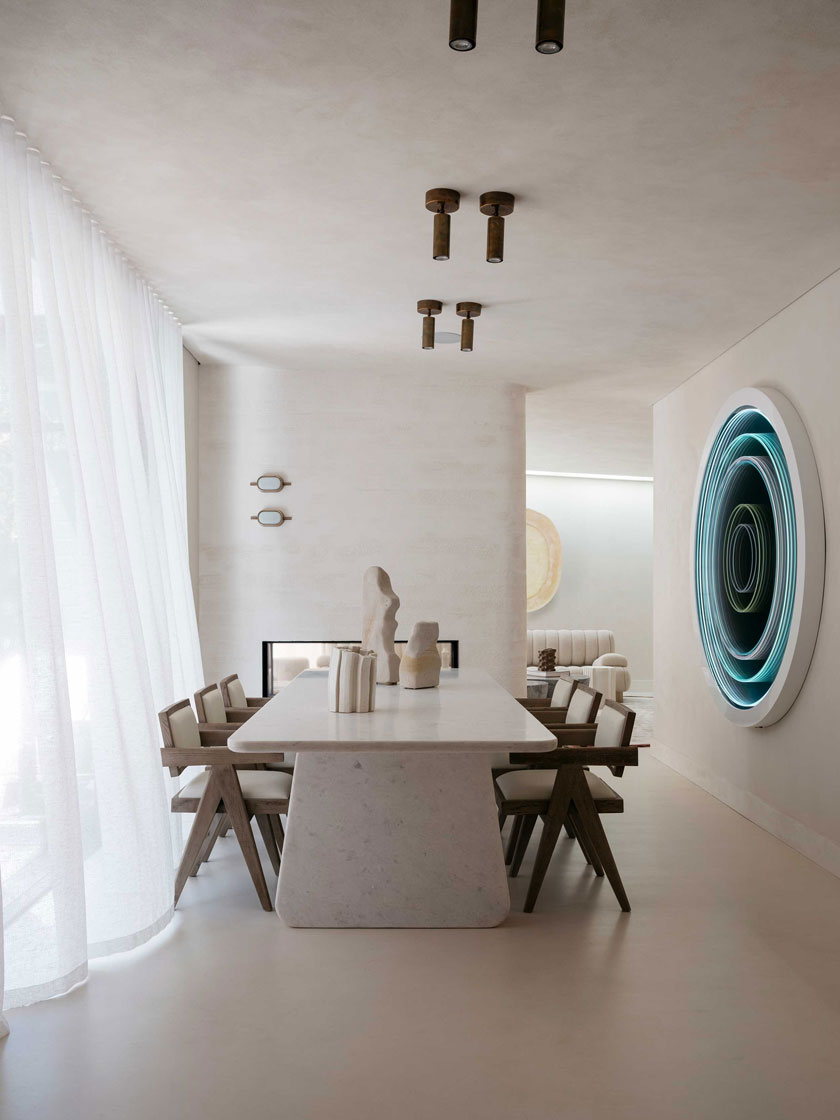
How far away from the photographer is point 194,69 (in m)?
2.69

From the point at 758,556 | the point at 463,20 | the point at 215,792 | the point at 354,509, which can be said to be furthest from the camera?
the point at 354,509

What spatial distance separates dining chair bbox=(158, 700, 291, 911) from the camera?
12.2ft

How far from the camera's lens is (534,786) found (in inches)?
156

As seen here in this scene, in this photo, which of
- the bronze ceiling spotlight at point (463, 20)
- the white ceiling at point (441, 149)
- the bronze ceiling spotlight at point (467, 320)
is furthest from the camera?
the bronze ceiling spotlight at point (467, 320)

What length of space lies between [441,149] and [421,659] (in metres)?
2.17

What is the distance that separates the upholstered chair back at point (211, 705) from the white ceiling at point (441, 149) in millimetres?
2000

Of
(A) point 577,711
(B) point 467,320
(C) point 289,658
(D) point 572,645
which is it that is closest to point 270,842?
(A) point 577,711

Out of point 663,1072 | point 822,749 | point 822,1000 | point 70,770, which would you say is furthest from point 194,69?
point 822,749

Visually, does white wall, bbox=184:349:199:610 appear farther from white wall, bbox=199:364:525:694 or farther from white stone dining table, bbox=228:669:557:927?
white stone dining table, bbox=228:669:557:927

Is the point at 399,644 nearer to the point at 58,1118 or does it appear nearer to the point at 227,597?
the point at 227,597

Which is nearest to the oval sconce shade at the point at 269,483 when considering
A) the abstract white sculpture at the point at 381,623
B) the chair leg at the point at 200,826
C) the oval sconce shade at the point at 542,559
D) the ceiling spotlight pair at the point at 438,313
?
the ceiling spotlight pair at the point at 438,313

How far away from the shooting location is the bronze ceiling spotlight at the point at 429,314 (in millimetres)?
4738

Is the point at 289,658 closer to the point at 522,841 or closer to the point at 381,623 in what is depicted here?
the point at 381,623

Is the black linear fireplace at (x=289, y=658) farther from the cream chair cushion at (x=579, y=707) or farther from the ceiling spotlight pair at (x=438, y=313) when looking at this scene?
the ceiling spotlight pair at (x=438, y=313)
